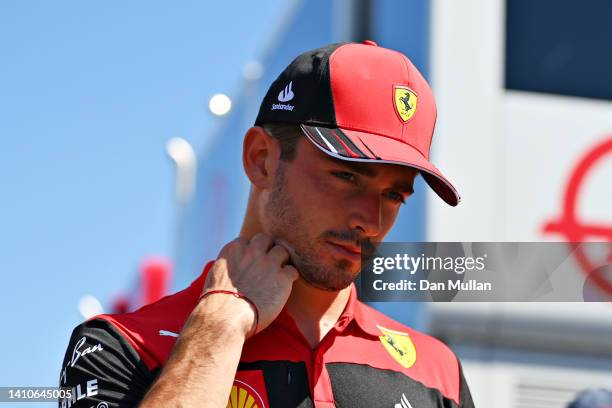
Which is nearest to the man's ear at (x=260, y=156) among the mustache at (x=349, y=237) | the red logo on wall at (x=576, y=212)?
the mustache at (x=349, y=237)

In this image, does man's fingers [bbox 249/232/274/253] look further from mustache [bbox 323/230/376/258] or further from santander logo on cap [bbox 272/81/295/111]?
santander logo on cap [bbox 272/81/295/111]

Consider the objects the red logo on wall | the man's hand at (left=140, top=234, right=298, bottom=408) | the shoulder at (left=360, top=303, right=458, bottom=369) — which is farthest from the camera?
the red logo on wall

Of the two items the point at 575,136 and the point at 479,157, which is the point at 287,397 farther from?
the point at 575,136

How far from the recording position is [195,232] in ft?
49.0

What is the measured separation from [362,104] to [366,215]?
0.25 meters

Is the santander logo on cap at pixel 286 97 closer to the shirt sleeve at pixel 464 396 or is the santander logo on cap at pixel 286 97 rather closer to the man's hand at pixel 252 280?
the man's hand at pixel 252 280

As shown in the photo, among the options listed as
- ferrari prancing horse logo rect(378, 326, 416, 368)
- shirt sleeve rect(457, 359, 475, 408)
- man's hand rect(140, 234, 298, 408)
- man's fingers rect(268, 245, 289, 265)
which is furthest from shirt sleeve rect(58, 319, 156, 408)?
shirt sleeve rect(457, 359, 475, 408)

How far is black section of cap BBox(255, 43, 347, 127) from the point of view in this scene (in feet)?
8.29

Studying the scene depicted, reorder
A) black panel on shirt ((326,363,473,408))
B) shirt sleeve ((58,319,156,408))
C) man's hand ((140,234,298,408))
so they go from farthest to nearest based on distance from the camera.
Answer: black panel on shirt ((326,363,473,408)) → shirt sleeve ((58,319,156,408)) → man's hand ((140,234,298,408))

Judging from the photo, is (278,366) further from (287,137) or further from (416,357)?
(287,137)

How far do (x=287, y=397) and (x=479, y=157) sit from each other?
418cm

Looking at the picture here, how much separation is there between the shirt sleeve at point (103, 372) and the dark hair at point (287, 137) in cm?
53

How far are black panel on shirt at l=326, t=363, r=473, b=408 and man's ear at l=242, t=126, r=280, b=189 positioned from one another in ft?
1.49

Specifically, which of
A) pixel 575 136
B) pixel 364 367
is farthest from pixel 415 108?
pixel 575 136
